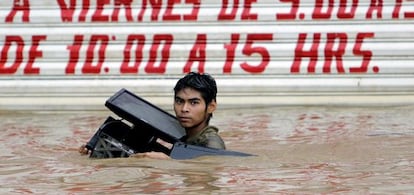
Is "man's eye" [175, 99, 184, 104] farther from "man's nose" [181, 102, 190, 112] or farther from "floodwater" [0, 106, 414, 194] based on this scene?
"floodwater" [0, 106, 414, 194]

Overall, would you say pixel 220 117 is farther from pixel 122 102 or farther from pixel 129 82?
pixel 122 102

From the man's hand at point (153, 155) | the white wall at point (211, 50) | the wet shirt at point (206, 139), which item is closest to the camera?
the man's hand at point (153, 155)

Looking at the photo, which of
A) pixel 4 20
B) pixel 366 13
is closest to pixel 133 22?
pixel 4 20

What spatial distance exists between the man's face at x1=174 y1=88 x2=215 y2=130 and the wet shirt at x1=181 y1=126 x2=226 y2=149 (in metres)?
0.06

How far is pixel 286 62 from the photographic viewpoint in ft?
33.5

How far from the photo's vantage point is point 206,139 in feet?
19.4

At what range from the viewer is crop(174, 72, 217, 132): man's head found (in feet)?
19.4

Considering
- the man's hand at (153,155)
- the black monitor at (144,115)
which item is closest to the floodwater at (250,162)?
the man's hand at (153,155)

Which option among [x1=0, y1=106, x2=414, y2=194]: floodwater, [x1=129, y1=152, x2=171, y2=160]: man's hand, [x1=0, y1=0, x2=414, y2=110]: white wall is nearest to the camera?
[x1=0, y1=106, x2=414, y2=194]: floodwater

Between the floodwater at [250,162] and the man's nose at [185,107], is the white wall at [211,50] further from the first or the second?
the man's nose at [185,107]

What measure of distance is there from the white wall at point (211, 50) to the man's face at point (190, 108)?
4.14 meters

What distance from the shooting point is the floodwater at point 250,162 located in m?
4.96

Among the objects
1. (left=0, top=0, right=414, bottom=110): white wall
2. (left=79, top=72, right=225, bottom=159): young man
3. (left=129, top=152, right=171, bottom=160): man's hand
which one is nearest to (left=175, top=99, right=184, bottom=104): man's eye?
(left=79, top=72, right=225, bottom=159): young man

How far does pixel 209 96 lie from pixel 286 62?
4.33 meters
